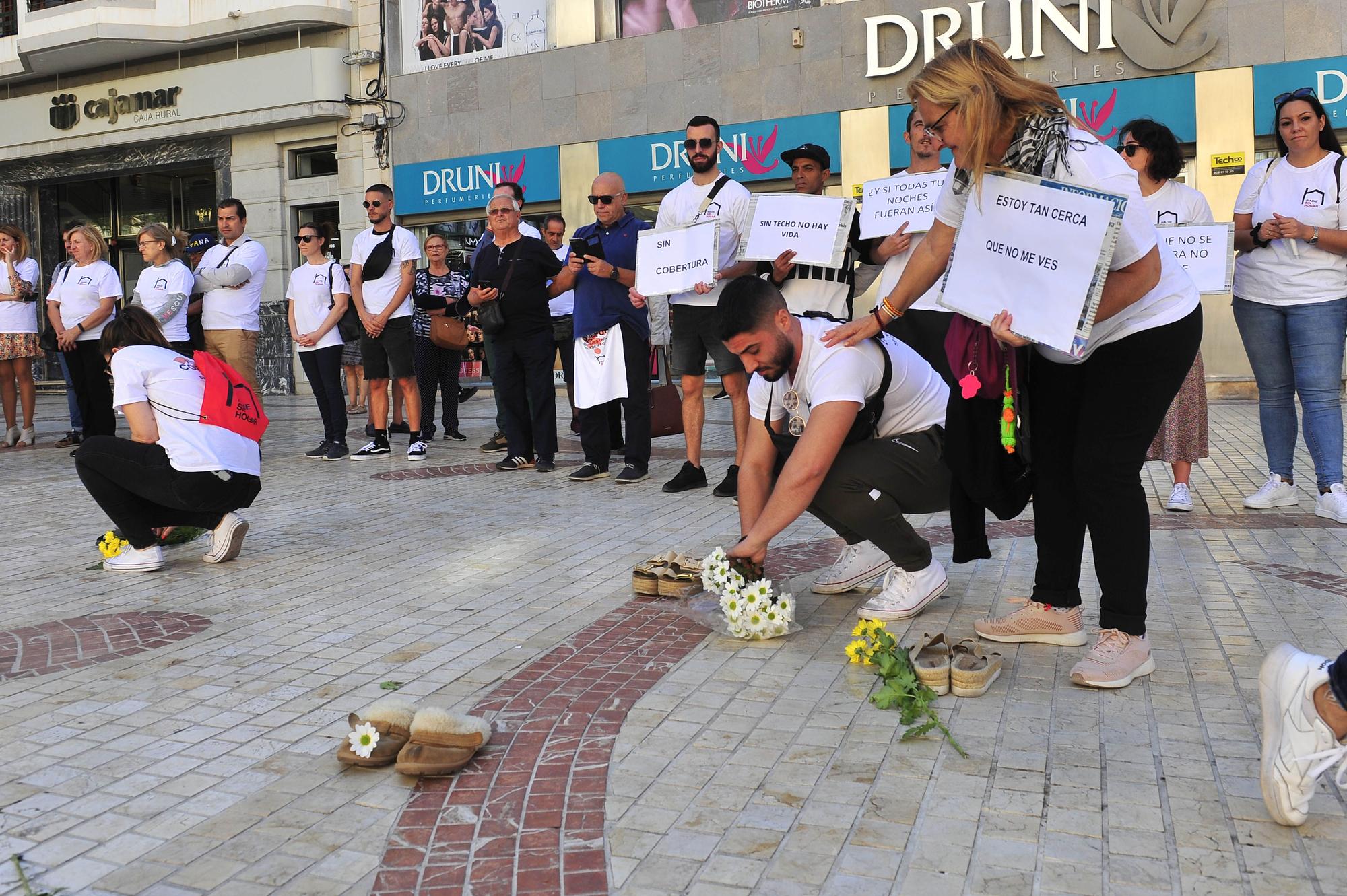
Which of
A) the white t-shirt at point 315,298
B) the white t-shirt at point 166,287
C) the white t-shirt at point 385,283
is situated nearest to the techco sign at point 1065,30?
the white t-shirt at point 385,283

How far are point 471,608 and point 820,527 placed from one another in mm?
2304

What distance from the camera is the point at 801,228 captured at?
6871 mm

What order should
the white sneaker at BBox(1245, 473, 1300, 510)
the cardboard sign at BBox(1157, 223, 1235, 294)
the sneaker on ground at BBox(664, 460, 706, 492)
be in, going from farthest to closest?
the sneaker on ground at BBox(664, 460, 706, 492) < the white sneaker at BBox(1245, 473, 1300, 510) < the cardboard sign at BBox(1157, 223, 1235, 294)

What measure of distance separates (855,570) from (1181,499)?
2.76m

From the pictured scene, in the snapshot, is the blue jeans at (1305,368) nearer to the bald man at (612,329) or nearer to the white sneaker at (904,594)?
the white sneaker at (904,594)

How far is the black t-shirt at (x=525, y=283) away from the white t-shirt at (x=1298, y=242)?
15.1 ft

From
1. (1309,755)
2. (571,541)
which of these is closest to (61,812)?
(1309,755)

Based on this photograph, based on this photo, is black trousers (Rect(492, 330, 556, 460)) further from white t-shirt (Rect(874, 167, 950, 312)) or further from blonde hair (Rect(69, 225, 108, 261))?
blonde hair (Rect(69, 225, 108, 261))

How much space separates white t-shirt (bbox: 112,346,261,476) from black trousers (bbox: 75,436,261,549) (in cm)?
6

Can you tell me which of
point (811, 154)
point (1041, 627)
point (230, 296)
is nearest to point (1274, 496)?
point (811, 154)

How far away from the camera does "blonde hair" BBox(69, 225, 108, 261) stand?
1068cm

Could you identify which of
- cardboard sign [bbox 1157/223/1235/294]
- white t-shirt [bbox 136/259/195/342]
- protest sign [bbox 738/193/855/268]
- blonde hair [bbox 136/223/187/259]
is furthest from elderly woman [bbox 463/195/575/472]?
cardboard sign [bbox 1157/223/1235/294]

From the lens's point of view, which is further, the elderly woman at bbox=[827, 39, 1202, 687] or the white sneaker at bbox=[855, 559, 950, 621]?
the white sneaker at bbox=[855, 559, 950, 621]

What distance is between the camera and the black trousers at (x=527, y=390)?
902cm
